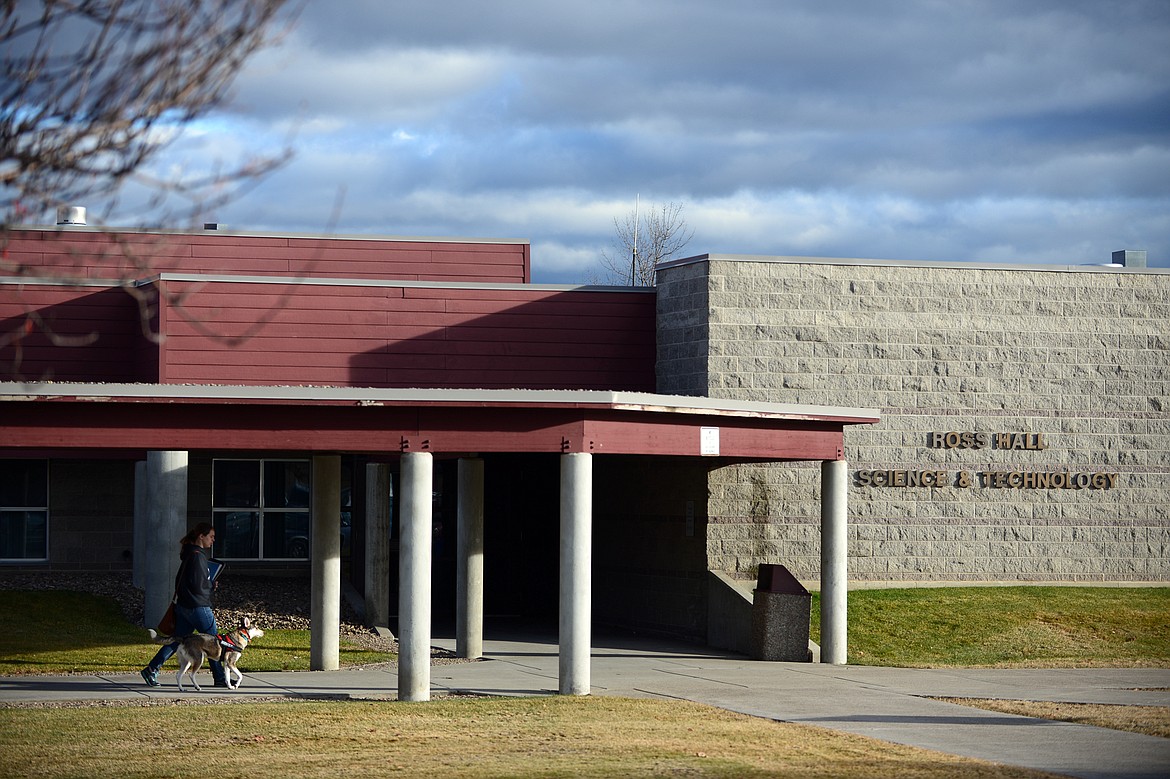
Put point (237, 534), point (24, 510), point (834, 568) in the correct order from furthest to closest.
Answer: point (237, 534) < point (24, 510) < point (834, 568)

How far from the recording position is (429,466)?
547 inches

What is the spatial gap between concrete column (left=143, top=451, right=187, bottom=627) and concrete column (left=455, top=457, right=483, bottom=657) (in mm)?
3870

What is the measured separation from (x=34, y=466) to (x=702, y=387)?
469 inches

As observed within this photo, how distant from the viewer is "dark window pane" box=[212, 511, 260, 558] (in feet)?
83.5

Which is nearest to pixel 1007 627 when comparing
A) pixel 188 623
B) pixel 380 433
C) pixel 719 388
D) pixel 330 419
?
pixel 719 388

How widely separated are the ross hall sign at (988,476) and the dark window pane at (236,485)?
11.3 meters

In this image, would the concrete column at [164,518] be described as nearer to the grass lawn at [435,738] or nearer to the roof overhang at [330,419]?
the grass lawn at [435,738]

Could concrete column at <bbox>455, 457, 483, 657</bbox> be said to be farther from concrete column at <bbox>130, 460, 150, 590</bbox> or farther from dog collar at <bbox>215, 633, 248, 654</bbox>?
concrete column at <bbox>130, 460, 150, 590</bbox>

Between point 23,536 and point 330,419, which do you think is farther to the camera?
point 23,536

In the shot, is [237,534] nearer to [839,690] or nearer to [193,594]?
[193,594]

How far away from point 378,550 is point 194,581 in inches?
275

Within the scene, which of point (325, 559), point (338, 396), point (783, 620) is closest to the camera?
point (338, 396)

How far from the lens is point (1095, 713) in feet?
43.2

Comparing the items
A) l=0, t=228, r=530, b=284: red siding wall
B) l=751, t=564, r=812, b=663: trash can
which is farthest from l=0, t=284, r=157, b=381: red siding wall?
l=751, t=564, r=812, b=663: trash can
